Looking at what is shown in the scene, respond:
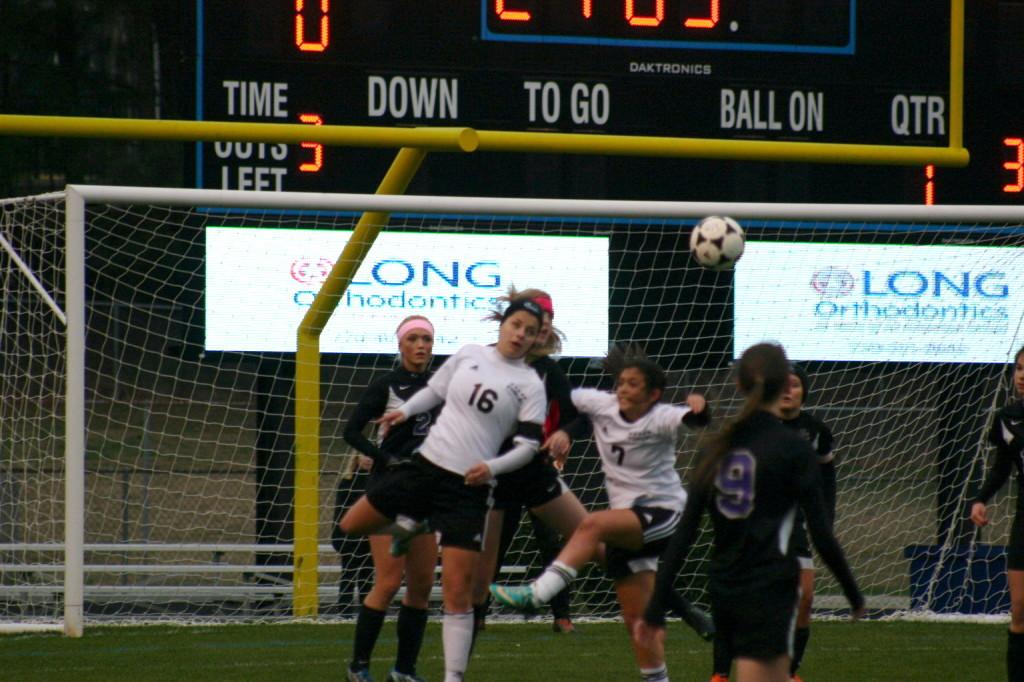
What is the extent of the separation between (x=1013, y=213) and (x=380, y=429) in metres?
4.23

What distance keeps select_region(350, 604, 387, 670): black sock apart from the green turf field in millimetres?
498

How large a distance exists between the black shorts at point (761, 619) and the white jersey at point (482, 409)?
5.79ft

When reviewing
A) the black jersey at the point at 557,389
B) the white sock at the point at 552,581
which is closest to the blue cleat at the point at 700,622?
the white sock at the point at 552,581

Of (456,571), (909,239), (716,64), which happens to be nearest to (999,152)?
(909,239)

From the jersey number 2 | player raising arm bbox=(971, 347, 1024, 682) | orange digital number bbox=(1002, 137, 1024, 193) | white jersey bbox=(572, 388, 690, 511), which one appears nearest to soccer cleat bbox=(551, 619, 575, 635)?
player raising arm bbox=(971, 347, 1024, 682)

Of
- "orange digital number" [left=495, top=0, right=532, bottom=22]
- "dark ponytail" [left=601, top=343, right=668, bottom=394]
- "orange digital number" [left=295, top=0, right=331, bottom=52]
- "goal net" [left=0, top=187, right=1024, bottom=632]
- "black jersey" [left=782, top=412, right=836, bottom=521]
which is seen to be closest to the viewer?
"dark ponytail" [left=601, top=343, right=668, bottom=394]

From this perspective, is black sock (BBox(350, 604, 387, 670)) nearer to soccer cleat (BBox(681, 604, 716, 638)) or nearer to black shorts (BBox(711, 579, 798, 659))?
soccer cleat (BBox(681, 604, 716, 638))

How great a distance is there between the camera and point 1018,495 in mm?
6473

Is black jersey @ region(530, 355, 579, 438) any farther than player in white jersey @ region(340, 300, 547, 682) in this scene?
Yes

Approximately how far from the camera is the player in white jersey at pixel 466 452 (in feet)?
19.2

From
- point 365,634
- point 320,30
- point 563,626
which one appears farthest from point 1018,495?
point 320,30

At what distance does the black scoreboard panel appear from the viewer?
375 inches

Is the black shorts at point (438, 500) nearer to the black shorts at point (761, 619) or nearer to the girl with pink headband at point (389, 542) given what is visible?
the girl with pink headband at point (389, 542)

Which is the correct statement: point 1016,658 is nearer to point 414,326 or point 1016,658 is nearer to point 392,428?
point 392,428
